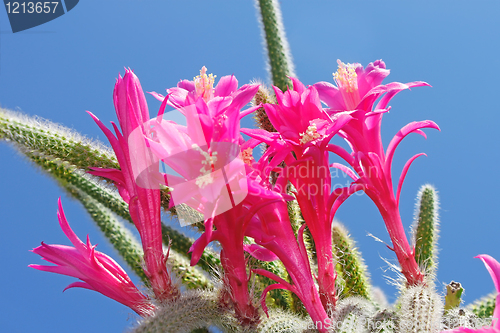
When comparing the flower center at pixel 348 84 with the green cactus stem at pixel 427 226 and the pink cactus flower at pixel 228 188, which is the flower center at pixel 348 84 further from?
the green cactus stem at pixel 427 226

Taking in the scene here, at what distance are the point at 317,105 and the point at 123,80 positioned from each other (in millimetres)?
375

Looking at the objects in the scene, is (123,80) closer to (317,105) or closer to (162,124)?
(162,124)

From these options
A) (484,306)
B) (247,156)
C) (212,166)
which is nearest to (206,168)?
(212,166)

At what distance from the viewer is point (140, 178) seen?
2.43 feet

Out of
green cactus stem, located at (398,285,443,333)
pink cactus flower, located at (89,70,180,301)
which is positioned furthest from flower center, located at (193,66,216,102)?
green cactus stem, located at (398,285,443,333)

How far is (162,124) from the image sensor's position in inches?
24.9

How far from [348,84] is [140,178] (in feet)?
1.54

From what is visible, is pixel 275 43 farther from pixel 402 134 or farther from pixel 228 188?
pixel 228 188

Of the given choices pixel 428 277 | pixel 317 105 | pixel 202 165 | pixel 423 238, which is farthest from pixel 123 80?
pixel 423 238

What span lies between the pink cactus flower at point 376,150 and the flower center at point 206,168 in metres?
0.28

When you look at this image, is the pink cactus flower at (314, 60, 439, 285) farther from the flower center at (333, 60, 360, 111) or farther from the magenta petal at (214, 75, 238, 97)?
the magenta petal at (214, 75, 238, 97)

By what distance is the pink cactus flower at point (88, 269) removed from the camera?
75 cm

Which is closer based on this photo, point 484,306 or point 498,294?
point 498,294

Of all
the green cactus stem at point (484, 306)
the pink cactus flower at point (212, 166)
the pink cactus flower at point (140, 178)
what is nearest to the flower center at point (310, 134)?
the pink cactus flower at point (212, 166)
